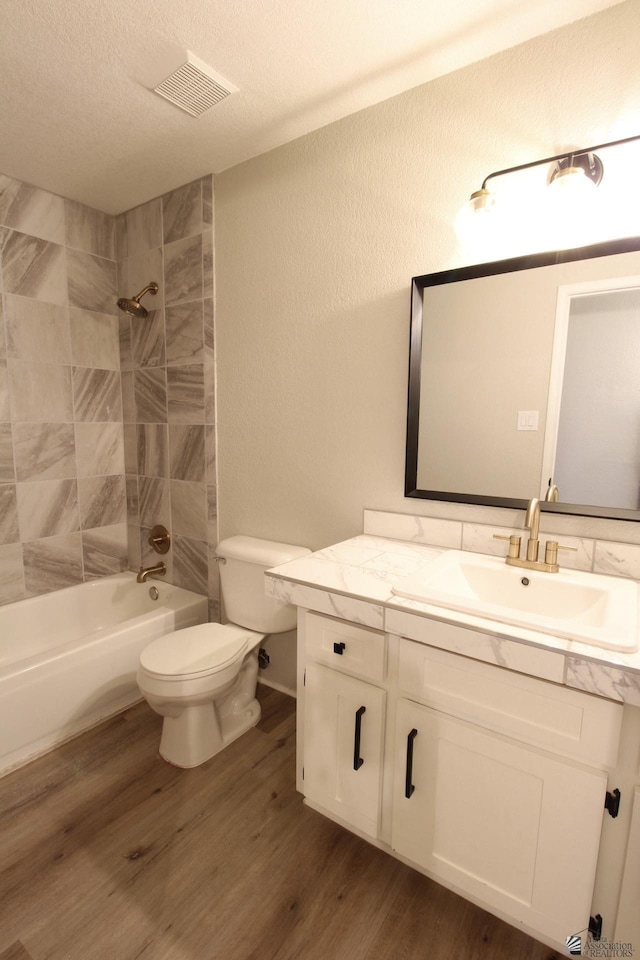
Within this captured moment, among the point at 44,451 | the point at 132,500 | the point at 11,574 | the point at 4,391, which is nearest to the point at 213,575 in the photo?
the point at 132,500

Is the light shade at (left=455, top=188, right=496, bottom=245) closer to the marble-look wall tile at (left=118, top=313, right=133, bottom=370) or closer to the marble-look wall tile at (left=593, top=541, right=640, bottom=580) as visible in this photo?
the marble-look wall tile at (left=593, top=541, right=640, bottom=580)

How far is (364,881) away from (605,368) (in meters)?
1.59

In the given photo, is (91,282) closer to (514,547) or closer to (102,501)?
(102,501)

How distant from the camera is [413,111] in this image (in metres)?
1.53

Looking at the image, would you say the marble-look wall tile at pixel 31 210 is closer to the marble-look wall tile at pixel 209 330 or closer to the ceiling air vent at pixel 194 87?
Result: the marble-look wall tile at pixel 209 330

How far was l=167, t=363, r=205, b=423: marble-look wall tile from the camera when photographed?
2260mm

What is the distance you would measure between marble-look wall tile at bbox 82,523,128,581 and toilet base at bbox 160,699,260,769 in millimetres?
1179

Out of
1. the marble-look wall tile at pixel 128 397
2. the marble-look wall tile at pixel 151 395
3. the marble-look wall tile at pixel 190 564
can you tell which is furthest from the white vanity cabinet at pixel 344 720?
the marble-look wall tile at pixel 128 397

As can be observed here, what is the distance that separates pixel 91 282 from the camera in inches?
98.0

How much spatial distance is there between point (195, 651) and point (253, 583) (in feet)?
1.15

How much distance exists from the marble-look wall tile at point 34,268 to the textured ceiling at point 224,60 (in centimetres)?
36

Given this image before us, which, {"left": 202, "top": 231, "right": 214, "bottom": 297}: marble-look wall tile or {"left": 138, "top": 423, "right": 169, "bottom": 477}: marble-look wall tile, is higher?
{"left": 202, "top": 231, "right": 214, "bottom": 297}: marble-look wall tile

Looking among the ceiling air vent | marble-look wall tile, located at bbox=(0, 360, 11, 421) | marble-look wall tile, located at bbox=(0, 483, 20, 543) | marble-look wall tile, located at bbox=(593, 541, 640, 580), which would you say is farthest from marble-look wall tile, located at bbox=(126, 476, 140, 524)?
marble-look wall tile, located at bbox=(593, 541, 640, 580)

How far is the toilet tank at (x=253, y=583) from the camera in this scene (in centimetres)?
188
